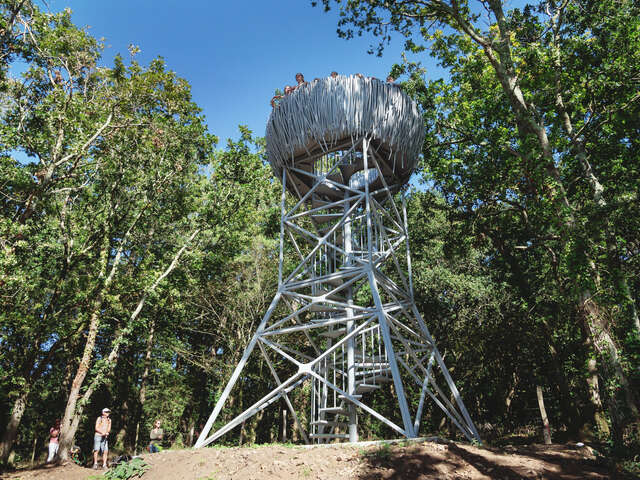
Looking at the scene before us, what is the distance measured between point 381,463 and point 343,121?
6.98m

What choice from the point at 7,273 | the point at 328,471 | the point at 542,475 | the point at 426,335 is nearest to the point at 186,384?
the point at 7,273

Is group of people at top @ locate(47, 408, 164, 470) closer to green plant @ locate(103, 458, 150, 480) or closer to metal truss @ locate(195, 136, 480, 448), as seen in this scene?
metal truss @ locate(195, 136, 480, 448)

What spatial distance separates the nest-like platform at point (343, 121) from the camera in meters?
9.40

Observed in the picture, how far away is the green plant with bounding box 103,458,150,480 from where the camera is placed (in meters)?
6.51

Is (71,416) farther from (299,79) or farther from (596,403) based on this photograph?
(596,403)

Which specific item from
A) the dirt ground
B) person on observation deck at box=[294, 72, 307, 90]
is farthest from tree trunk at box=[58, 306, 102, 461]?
person on observation deck at box=[294, 72, 307, 90]

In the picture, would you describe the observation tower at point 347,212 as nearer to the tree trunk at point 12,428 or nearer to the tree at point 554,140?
the tree at point 554,140

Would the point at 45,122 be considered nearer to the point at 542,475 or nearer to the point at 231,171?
the point at 231,171

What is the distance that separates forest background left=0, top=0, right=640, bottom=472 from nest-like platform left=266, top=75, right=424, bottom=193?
1.77 m

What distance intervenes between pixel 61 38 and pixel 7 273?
600cm

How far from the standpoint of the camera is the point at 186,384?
67.7 feet

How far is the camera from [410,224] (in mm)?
18141

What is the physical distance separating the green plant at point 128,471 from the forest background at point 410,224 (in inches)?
174

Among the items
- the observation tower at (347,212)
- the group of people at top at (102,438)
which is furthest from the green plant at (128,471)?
the group of people at top at (102,438)
